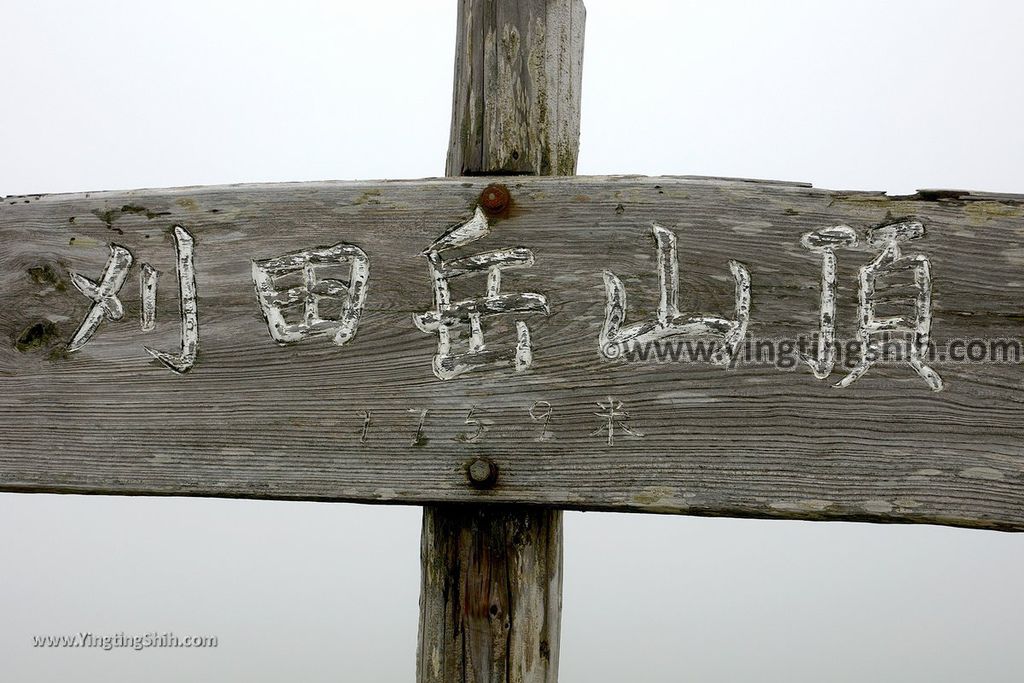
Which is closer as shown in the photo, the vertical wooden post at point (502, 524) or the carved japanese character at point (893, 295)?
the carved japanese character at point (893, 295)

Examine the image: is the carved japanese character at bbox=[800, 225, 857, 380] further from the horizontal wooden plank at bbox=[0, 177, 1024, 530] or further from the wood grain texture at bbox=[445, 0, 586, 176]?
the wood grain texture at bbox=[445, 0, 586, 176]

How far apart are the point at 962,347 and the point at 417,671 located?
2.60ft

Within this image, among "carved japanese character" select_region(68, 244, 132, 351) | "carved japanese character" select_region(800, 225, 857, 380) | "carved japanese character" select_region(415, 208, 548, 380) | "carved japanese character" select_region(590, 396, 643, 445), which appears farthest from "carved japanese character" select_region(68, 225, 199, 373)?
"carved japanese character" select_region(800, 225, 857, 380)

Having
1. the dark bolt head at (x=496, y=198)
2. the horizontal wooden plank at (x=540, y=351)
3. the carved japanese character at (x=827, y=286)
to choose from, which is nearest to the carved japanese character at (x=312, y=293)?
the horizontal wooden plank at (x=540, y=351)

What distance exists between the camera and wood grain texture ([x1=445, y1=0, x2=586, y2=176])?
4.04ft

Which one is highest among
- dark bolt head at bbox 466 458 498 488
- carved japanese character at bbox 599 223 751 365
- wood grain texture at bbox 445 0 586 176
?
wood grain texture at bbox 445 0 586 176

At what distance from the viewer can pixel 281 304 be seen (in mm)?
1208

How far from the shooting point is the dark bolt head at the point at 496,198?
3.80 ft

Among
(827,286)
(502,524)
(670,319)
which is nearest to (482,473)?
(502,524)

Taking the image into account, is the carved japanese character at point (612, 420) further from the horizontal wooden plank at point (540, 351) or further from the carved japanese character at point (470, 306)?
the carved japanese character at point (470, 306)

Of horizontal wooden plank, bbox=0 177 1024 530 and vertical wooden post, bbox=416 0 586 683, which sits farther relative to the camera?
vertical wooden post, bbox=416 0 586 683

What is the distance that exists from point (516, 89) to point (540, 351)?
0.35 meters

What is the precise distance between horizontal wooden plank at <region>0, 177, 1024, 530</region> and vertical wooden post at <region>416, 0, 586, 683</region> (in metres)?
0.09

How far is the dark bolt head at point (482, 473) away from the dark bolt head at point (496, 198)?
11.9 inches
